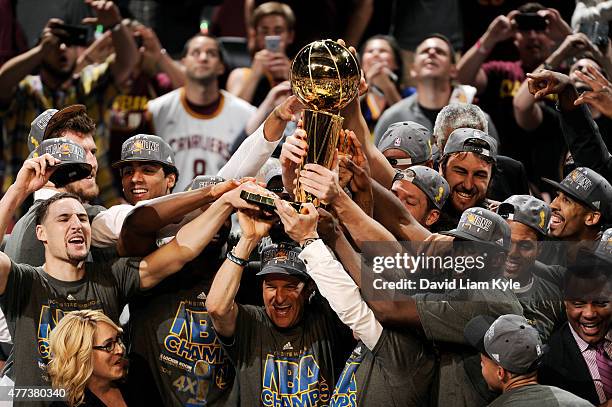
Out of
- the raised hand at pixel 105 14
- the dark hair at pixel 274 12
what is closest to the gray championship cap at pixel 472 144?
the dark hair at pixel 274 12

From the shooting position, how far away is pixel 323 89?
16.9 ft

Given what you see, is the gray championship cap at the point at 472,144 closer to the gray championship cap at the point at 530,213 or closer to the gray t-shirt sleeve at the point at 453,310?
the gray championship cap at the point at 530,213

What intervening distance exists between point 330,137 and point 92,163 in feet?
5.50

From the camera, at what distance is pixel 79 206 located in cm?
586

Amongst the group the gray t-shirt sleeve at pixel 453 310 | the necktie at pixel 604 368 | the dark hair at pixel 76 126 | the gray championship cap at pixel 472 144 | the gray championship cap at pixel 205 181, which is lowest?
the necktie at pixel 604 368

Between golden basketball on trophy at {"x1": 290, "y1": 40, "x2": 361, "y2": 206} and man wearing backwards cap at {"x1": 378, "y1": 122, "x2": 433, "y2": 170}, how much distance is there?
1.34 meters

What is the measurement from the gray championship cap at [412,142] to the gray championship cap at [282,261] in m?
0.94

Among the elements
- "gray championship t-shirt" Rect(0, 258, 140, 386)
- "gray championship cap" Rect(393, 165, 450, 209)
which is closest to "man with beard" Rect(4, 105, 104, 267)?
"gray championship t-shirt" Rect(0, 258, 140, 386)

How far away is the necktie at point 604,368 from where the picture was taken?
571 centimetres

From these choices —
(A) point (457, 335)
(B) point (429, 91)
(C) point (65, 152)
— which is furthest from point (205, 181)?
(B) point (429, 91)

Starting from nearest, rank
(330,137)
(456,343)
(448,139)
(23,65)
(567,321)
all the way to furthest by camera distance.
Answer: (330,137), (456,343), (567,321), (448,139), (23,65)

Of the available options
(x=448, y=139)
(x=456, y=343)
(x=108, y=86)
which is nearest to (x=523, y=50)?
(x=448, y=139)

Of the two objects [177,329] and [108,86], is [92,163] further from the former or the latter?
[108,86]

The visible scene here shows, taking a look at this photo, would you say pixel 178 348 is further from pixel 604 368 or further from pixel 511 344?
pixel 604 368
